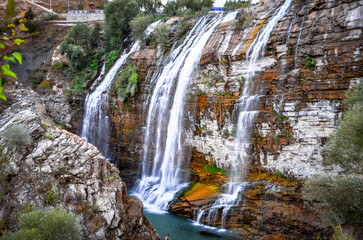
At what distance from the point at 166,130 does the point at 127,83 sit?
6.18 meters

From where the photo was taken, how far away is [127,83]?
77.9 feet

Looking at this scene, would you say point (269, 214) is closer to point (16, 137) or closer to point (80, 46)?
point (16, 137)

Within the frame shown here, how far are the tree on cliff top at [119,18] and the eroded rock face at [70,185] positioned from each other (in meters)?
20.5

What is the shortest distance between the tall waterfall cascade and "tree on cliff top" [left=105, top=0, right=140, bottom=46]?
18.5m

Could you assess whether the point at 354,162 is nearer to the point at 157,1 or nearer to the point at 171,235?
the point at 171,235

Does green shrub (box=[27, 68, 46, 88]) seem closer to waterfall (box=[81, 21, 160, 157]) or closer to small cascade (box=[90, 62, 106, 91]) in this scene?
small cascade (box=[90, 62, 106, 91])

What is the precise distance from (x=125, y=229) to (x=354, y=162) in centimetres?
984

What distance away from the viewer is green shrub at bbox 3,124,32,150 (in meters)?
12.0

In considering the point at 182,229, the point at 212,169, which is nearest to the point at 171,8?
the point at 212,169

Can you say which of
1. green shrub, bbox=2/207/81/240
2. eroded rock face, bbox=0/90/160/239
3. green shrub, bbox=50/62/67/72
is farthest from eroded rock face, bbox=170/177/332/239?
green shrub, bbox=50/62/67/72

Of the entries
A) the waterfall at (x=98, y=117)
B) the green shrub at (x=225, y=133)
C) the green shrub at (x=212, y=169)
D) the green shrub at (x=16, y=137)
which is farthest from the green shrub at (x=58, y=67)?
the green shrub at (x=225, y=133)

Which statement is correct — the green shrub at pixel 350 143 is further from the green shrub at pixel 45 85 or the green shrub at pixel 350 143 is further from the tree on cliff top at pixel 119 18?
the green shrub at pixel 45 85

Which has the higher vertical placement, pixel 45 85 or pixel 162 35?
pixel 162 35

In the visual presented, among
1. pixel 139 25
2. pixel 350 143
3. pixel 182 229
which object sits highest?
pixel 139 25
